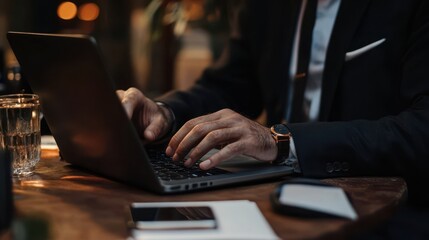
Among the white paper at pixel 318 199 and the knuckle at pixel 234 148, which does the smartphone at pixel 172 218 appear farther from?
the knuckle at pixel 234 148

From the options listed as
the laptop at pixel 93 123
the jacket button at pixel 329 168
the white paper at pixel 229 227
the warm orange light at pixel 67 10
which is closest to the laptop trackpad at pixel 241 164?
the laptop at pixel 93 123

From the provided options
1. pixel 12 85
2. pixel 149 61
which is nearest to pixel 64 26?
pixel 149 61

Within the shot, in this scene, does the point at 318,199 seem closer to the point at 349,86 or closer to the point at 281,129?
the point at 281,129

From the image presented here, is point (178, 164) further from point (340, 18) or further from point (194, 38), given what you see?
point (194, 38)

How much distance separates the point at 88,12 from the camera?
14.9 feet

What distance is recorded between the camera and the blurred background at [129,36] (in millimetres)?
4121

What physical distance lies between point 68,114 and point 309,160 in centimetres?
43

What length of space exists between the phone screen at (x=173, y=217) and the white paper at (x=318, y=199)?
0.11 meters

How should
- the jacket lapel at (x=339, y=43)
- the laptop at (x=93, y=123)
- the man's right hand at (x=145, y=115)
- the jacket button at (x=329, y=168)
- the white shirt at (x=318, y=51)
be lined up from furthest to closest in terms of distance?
the white shirt at (x=318, y=51) → the jacket lapel at (x=339, y=43) → the man's right hand at (x=145, y=115) → the jacket button at (x=329, y=168) → the laptop at (x=93, y=123)

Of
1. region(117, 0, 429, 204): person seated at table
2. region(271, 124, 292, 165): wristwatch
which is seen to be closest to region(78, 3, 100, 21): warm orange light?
region(117, 0, 429, 204): person seated at table

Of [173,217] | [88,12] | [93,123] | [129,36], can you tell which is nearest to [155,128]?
[93,123]

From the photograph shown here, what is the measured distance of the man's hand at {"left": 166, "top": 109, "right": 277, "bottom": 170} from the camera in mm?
1020

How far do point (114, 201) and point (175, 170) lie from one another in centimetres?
16

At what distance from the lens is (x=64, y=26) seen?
439 cm
